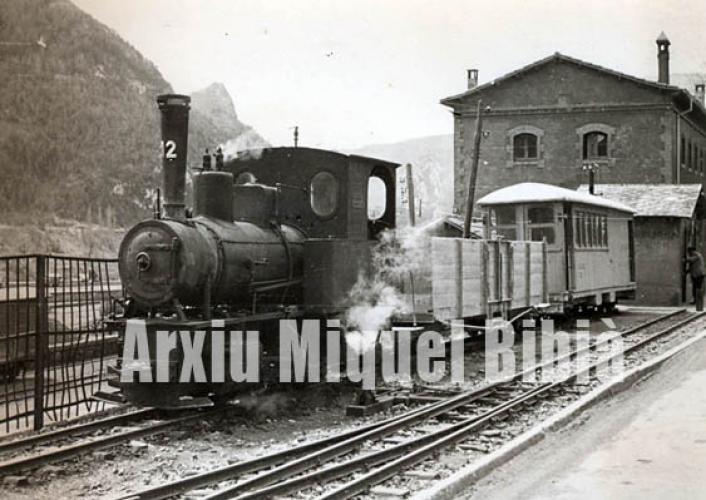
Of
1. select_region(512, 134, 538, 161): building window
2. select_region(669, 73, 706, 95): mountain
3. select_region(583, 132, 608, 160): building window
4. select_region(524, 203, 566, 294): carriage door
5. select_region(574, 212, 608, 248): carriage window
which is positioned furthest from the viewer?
select_region(669, 73, 706, 95): mountain

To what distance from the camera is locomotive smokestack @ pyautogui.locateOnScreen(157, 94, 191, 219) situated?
307 inches

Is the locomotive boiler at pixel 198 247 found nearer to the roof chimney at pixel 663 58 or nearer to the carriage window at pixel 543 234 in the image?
the carriage window at pixel 543 234

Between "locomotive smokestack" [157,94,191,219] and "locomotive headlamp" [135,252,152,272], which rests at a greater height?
"locomotive smokestack" [157,94,191,219]

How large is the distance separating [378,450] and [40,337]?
11.2 feet

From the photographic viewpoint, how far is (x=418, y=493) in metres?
5.51

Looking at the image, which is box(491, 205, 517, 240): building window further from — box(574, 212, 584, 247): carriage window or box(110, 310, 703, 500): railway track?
box(110, 310, 703, 500): railway track

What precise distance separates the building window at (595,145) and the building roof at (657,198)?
222 inches

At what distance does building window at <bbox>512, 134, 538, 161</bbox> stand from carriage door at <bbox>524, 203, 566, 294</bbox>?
15472 millimetres

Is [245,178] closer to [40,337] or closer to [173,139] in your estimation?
[173,139]

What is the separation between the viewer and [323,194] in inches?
380

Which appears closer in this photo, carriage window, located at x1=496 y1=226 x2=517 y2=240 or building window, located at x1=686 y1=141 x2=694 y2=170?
carriage window, located at x1=496 y1=226 x2=517 y2=240

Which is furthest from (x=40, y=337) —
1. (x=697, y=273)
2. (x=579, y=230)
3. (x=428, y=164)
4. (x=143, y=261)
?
(x=428, y=164)

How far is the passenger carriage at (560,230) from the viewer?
17.0 meters

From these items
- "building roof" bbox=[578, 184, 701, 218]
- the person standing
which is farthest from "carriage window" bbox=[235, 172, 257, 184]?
"building roof" bbox=[578, 184, 701, 218]
